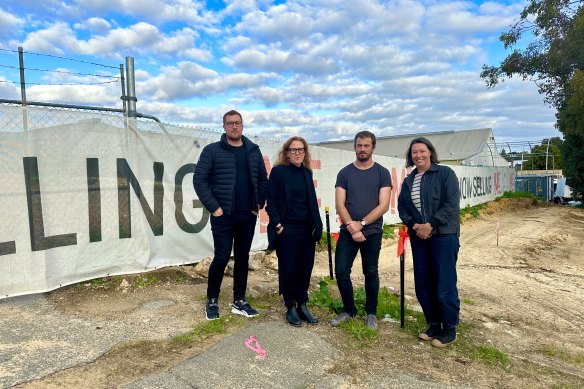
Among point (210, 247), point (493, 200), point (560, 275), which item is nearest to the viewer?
point (210, 247)

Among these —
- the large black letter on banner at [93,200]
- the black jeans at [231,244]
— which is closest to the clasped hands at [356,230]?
the black jeans at [231,244]

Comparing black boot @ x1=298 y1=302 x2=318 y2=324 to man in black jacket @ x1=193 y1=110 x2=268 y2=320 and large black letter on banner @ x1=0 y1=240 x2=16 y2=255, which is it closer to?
man in black jacket @ x1=193 y1=110 x2=268 y2=320

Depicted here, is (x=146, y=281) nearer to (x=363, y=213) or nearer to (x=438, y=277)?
(x=363, y=213)

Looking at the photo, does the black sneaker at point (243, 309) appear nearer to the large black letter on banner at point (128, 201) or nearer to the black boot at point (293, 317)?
the black boot at point (293, 317)

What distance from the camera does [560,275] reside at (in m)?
7.67

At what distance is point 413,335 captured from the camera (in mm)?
3883

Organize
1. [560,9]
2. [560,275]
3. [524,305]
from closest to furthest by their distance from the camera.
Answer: [524,305]
[560,275]
[560,9]

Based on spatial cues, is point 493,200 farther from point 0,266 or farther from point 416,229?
point 0,266

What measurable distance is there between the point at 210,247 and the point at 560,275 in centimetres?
654

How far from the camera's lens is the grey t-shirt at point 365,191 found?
3875 millimetres

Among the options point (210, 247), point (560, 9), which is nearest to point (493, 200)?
point (560, 9)

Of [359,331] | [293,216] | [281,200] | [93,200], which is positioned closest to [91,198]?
[93,200]

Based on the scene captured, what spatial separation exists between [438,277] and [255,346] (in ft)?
5.64

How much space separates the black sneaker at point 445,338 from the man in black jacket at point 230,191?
5.75ft
